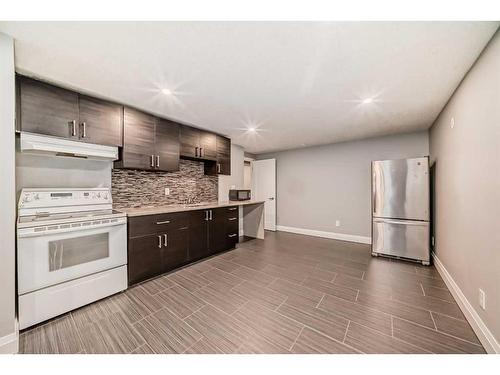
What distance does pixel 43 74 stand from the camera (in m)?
1.78

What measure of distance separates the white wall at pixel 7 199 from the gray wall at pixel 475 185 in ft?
10.9

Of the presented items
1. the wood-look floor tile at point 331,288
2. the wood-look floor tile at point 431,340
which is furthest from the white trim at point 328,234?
the wood-look floor tile at point 431,340

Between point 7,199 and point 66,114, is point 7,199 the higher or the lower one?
the lower one

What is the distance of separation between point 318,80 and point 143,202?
284cm

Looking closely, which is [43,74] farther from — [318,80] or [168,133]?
[318,80]

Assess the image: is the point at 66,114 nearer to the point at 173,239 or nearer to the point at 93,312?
the point at 173,239

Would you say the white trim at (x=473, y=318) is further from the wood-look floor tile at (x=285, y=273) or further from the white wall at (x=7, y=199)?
the white wall at (x=7, y=199)

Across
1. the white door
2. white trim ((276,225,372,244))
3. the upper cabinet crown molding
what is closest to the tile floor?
white trim ((276,225,372,244))

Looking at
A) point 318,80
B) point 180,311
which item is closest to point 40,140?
point 180,311

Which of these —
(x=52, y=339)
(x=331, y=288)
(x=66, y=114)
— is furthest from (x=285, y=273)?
(x=66, y=114)

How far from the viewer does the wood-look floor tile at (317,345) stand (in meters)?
1.37

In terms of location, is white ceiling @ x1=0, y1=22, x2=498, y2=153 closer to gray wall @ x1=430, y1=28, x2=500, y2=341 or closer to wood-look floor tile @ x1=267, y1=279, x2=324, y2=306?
gray wall @ x1=430, y1=28, x2=500, y2=341

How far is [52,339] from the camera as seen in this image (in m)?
1.49

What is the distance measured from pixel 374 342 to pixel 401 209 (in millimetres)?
2396
